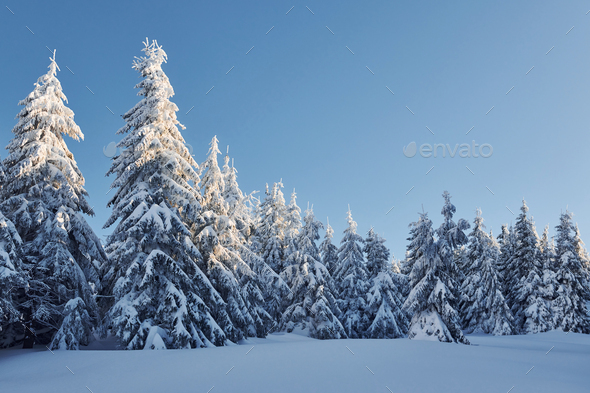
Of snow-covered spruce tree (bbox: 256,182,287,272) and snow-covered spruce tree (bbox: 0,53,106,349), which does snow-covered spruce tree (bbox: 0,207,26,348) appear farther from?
snow-covered spruce tree (bbox: 256,182,287,272)

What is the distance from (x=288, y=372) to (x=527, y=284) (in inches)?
1437

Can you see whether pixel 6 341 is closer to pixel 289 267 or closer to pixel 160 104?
pixel 160 104

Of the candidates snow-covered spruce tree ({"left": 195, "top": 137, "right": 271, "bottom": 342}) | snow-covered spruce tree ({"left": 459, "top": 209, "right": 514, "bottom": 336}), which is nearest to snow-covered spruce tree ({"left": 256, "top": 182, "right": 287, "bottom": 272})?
snow-covered spruce tree ({"left": 195, "top": 137, "right": 271, "bottom": 342})

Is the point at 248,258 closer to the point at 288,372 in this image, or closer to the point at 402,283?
the point at 288,372

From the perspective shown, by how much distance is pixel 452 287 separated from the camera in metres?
22.3

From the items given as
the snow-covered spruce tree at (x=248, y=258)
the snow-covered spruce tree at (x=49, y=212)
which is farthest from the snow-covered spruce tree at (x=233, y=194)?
the snow-covered spruce tree at (x=49, y=212)

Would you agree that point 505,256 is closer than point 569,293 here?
No

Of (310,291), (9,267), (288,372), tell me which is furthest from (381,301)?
(9,267)

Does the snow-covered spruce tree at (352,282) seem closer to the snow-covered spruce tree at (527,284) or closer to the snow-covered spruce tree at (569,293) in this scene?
the snow-covered spruce tree at (527,284)

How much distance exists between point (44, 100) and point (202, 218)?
31.2 feet

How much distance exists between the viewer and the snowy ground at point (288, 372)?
24.2 feet

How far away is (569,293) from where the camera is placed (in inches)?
1348

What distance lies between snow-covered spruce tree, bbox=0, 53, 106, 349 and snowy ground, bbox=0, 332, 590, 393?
8.38 ft

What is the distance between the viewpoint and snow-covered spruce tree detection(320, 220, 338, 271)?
119ft
